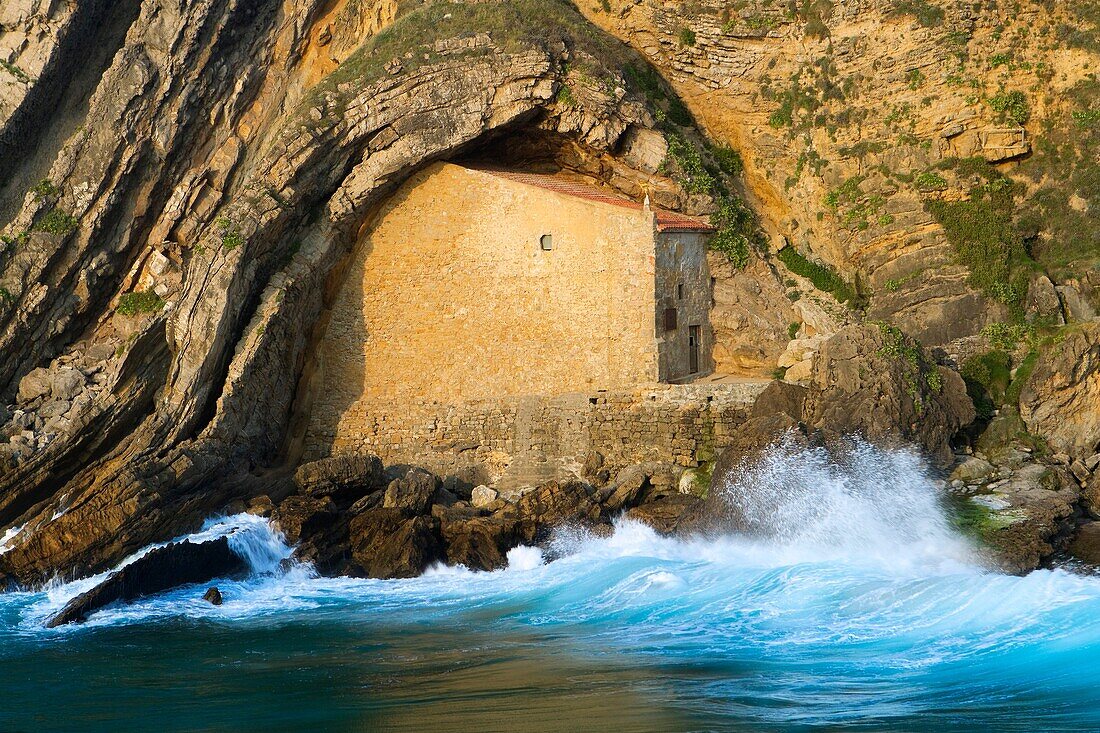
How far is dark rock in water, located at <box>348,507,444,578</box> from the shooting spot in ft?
78.8

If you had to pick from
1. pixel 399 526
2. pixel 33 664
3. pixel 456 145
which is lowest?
pixel 33 664

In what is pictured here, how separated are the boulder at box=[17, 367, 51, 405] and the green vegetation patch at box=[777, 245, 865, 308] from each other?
51.0 feet

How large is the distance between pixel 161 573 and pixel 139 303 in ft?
21.3

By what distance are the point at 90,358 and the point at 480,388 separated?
7801 mm

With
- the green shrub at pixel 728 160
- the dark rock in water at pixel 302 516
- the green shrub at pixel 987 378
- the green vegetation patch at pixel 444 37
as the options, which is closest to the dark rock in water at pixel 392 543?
the dark rock in water at pixel 302 516

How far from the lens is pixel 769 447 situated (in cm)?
2427

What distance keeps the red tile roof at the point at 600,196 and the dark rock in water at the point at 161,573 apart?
9.72 m

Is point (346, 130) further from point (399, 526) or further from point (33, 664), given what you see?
point (33, 664)

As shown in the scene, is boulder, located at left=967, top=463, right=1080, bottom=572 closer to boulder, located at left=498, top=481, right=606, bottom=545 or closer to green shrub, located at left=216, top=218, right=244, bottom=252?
boulder, located at left=498, top=481, right=606, bottom=545

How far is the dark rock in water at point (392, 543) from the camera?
24016mm

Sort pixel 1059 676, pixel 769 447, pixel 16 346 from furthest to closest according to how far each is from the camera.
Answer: pixel 16 346, pixel 769 447, pixel 1059 676

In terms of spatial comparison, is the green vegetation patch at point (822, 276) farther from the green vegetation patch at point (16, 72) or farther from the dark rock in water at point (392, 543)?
the green vegetation patch at point (16, 72)

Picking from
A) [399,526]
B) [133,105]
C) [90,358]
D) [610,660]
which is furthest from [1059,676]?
[133,105]

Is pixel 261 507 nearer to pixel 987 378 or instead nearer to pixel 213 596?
pixel 213 596
